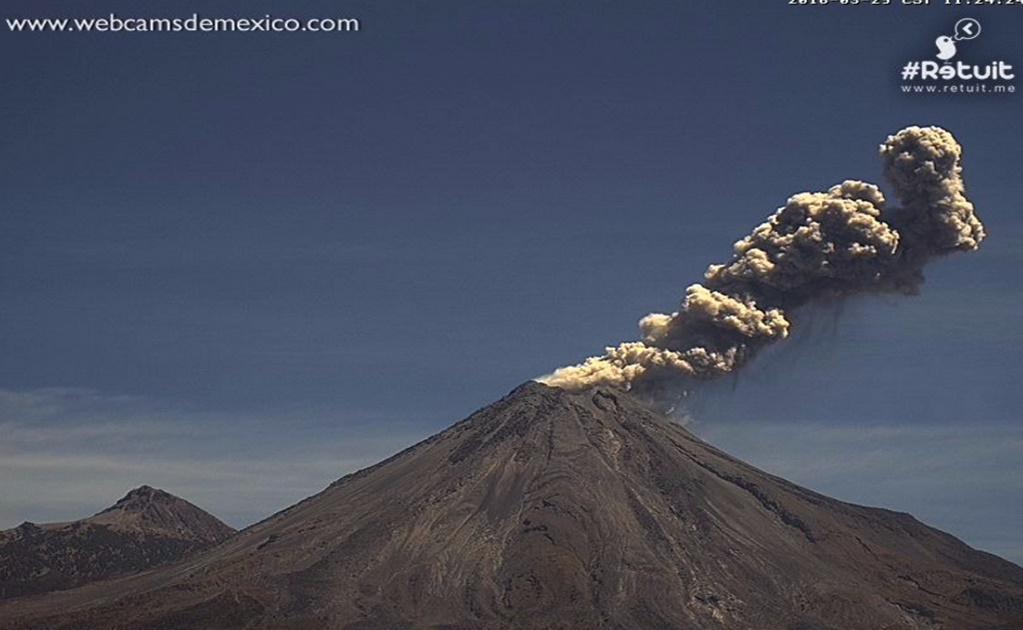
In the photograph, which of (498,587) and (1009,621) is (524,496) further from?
(1009,621)

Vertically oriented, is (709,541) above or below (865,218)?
below

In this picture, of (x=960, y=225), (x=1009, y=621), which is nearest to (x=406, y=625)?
(x=1009, y=621)

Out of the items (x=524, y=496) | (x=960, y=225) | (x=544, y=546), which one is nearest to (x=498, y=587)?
(x=544, y=546)

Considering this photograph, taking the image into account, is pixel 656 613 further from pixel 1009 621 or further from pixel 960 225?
pixel 960 225

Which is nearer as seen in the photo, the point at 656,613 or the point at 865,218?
the point at 656,613

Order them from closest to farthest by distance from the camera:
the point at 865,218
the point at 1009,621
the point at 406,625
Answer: the point at 406,625 → the point at 1009,621 → the point at 865,218

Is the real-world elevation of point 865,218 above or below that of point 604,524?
above

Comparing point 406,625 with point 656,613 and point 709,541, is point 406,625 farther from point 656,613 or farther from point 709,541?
point 709,541

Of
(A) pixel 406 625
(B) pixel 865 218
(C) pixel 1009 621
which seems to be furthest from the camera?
(B) pixel 865 218

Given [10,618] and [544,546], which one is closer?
[544,546]

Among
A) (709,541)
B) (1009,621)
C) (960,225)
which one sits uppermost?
(960,225)
